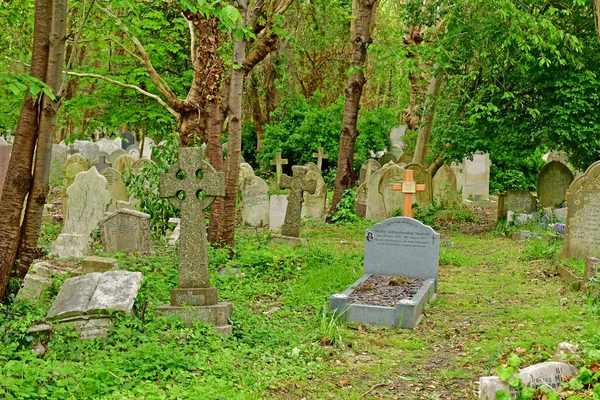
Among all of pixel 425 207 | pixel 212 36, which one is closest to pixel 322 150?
pixel 425 207

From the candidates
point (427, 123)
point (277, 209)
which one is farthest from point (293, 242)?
point (427, 123)

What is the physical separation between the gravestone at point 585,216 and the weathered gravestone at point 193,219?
232 inches

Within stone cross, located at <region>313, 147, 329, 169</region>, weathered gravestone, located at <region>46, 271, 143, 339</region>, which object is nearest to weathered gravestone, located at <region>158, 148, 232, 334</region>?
weathered gravestone, located at <region>46, 271, 143, 339</region>

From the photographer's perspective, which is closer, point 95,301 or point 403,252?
point 95,301

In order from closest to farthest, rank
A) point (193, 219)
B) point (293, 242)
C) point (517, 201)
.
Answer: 1. point (193, 219)
2. point (293, 242)
3. point (517, 201)

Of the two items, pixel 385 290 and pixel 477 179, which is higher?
pixel 477 179

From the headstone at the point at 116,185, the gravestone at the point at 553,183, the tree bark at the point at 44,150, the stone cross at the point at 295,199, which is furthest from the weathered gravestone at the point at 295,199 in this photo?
the gravestone at the point at 553,183

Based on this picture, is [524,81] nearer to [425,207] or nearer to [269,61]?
[425,207]

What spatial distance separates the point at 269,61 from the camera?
993 inches

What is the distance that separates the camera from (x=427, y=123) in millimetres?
19250

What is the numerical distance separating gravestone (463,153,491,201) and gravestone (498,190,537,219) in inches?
230

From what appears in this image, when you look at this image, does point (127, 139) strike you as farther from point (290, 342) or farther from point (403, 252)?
point (290, 342)

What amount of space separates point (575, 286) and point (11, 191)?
6.68m

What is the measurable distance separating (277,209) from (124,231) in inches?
220
